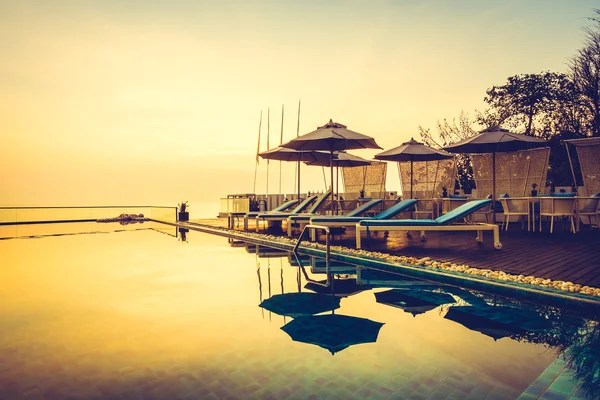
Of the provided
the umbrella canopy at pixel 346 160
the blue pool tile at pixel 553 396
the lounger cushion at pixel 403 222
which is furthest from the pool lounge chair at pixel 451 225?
the umbrella canopy at pixel 346 160

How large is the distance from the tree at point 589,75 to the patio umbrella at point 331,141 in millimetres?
13460

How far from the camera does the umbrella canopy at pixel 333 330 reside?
2920mm

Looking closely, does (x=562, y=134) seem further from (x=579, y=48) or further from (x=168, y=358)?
(x=168, y=358)

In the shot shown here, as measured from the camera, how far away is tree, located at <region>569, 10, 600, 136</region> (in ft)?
53.5

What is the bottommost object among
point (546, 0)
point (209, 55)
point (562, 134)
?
point (562, 134)

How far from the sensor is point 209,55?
1299cm

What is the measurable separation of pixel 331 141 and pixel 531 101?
15273mm

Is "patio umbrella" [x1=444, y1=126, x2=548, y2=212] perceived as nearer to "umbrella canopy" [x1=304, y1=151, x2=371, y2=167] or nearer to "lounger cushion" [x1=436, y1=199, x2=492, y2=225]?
"lounger cushion" [x1=436, y1=199, x2=492, y2=225]

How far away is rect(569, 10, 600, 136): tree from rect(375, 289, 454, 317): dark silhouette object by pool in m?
17.1

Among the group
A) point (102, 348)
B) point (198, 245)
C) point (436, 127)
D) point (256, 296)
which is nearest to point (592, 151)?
point (256, 296)

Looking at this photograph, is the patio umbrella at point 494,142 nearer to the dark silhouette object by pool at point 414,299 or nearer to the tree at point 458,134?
the dark silhouette object by pool at point 414,299

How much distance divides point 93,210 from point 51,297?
18610mm

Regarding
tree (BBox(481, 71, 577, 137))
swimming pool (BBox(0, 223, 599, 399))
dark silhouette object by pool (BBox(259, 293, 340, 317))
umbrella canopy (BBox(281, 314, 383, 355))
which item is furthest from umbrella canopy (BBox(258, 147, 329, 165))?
tree (BBox(481, 71, 577, 137))

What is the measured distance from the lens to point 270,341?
2.94 meters
